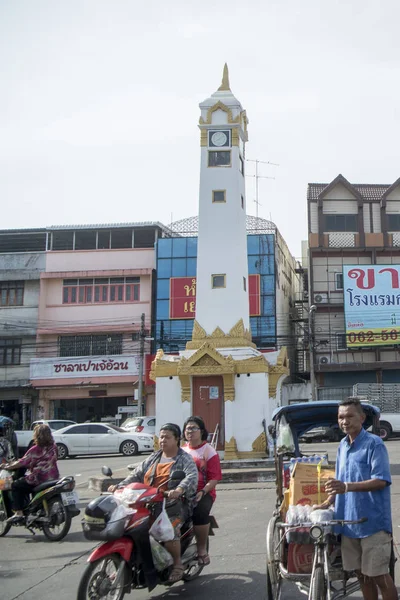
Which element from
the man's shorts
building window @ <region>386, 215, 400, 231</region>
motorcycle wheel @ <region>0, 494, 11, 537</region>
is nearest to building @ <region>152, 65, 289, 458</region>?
motorcycle wheel @ <region>0, 494, 11, 537</region>

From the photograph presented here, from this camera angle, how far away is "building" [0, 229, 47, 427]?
38.9m

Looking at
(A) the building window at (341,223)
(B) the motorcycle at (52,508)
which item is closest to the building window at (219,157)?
(B) the motorcycle at (52,508)

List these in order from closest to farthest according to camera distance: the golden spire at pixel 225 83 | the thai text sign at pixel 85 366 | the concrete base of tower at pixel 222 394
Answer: the concrete base of tower at pixel 222 394
the golden spire at pixel 225 83
the thai text sign at pixel 85 366

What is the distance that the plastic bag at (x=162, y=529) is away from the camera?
5.55 meters

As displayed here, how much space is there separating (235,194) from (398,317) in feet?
75.7

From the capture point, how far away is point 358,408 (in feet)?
15.5

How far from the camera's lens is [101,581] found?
5180 mm

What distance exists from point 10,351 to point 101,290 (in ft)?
21.5

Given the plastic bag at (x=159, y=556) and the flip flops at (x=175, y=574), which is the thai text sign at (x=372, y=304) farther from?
the plastic bag at (x=159, y=556)

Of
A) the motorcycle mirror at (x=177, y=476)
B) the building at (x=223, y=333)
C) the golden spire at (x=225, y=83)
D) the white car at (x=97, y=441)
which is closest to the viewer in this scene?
the motorcycle mirror at (x=177, y=476)

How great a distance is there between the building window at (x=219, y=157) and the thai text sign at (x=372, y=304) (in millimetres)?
21858

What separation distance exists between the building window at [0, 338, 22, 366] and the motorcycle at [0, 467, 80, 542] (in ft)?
104

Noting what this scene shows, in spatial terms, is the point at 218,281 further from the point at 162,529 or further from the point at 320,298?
the point at 320,298

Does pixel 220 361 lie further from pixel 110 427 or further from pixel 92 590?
pixel 92 590
